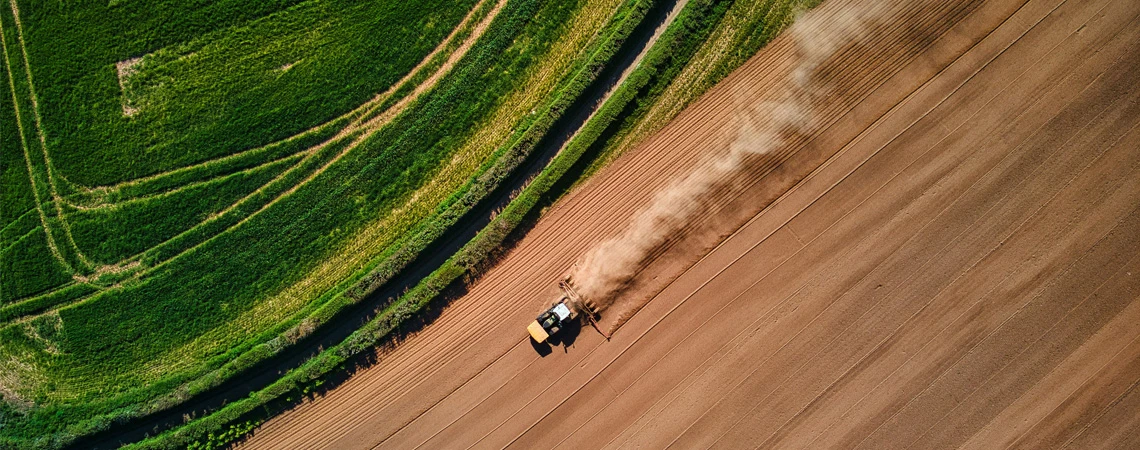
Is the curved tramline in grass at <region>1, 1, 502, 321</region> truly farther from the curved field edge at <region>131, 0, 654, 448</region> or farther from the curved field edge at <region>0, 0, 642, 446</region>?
the curved field edge at <region>0, 0, 642, 446</region>

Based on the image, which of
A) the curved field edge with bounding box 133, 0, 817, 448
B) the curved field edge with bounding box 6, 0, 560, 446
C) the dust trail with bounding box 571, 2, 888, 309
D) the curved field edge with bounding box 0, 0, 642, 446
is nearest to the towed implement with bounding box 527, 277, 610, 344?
the dust trail with bounding box 571, 2, 888, 309

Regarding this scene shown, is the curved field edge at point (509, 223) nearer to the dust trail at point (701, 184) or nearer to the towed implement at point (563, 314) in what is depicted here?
the dust trail at point (701, 184)

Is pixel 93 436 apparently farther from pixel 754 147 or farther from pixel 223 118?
pixel 754 147

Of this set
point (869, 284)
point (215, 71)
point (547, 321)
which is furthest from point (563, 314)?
point (215, 71)

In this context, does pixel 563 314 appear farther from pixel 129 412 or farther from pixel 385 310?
pixel 129 412

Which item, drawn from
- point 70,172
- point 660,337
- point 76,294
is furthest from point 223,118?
point 660,337
